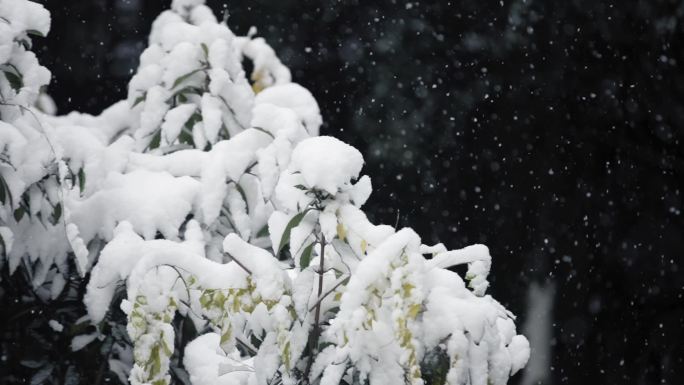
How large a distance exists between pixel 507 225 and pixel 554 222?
1.60ft

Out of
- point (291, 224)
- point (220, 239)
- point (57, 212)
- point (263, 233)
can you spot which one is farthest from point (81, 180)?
point (291, 224)

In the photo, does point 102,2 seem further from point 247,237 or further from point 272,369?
point 272,369

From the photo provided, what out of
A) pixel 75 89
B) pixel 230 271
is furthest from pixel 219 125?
pixel 75 89

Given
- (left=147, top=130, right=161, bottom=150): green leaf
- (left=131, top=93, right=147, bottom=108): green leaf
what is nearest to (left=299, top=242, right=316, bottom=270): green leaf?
(left=147, top=130, right=161, bottom=150): green leaf

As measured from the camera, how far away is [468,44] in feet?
28.2

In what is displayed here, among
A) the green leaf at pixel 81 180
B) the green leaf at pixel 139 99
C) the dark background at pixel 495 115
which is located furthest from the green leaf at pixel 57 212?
the dark background at pixel 495 115

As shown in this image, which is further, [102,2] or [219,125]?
[102,2]

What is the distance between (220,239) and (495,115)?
6633 mm

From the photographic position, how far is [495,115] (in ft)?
28.3

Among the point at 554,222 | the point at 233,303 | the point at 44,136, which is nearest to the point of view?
the point at 233,303

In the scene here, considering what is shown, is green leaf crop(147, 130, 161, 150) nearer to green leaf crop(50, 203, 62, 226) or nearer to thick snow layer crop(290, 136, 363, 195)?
green leaf crop(50, 203, 62, 226)

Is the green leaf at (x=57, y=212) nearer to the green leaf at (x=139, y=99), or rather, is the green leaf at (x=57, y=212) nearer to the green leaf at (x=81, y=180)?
the green leaf at (x=81, y=180)

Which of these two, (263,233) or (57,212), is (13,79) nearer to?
(57,212)

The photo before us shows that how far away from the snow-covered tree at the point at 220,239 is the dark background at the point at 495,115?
4727 mm
